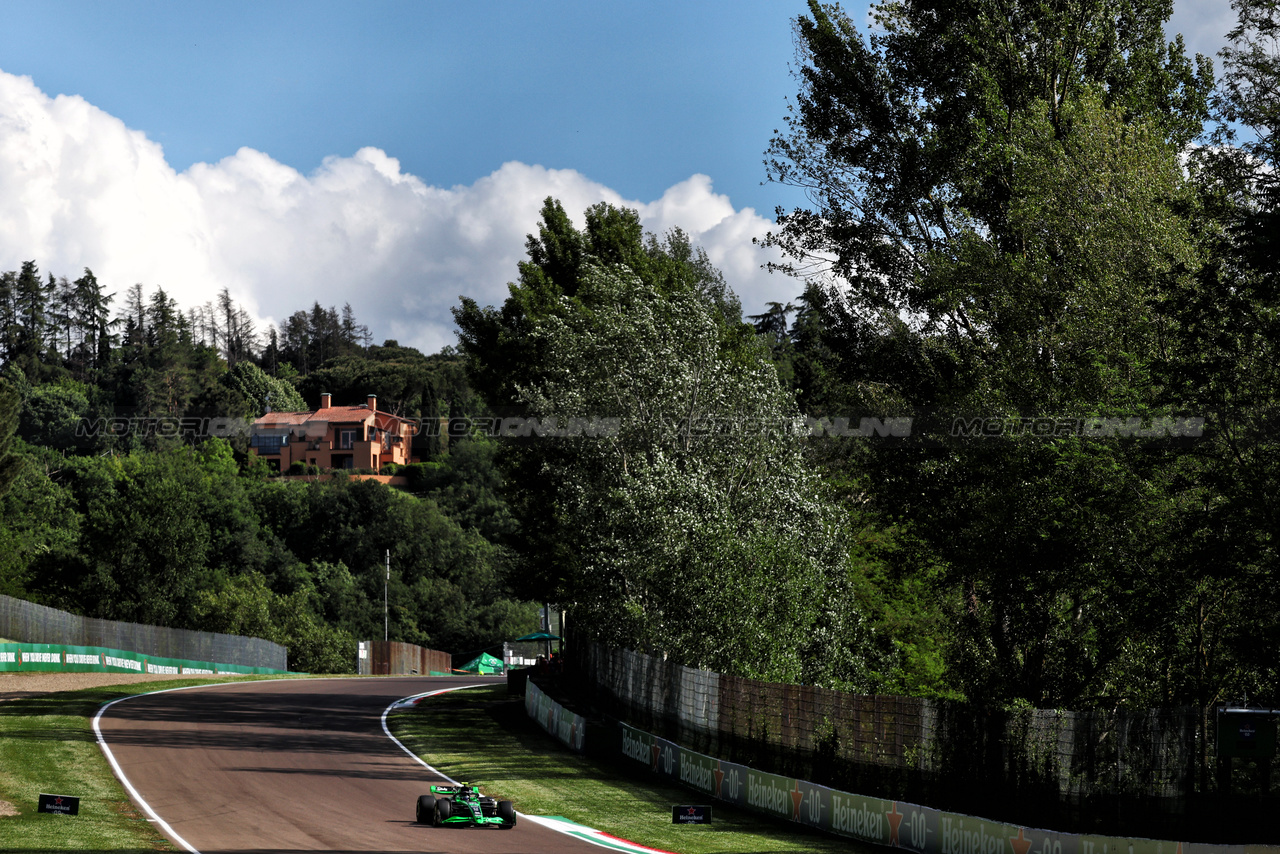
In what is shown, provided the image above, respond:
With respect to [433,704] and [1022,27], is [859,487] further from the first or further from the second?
[433,704]

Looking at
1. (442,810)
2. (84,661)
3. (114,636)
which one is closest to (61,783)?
(442,810)

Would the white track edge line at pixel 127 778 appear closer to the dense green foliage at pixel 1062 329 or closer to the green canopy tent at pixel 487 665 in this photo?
the dense green foliage at pixel 1062 329

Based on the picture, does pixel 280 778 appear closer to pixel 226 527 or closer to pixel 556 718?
pixel 556 718

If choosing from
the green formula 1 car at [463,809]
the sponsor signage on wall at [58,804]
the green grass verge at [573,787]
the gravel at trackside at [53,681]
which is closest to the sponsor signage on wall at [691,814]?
the green grass verge at [573,787]

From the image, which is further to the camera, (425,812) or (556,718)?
(556,718)

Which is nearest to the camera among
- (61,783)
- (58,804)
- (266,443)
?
(58,804)

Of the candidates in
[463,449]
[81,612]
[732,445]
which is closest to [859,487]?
[732,445]

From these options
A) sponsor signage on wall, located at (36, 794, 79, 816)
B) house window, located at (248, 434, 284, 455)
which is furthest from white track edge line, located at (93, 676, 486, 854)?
house window, located at (248, 434, 284, 455)
